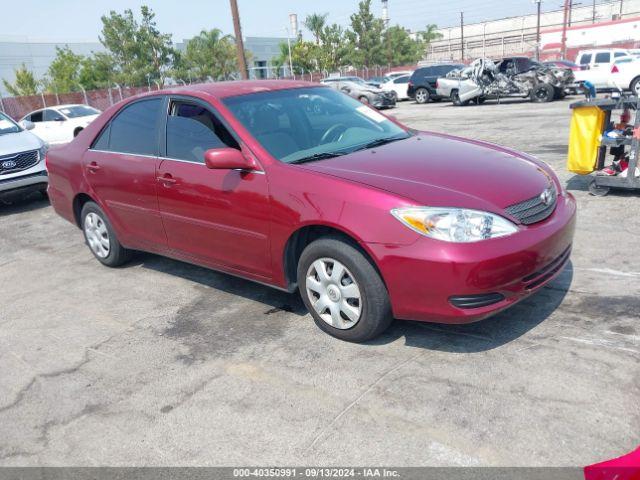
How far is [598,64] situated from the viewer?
21.5 m

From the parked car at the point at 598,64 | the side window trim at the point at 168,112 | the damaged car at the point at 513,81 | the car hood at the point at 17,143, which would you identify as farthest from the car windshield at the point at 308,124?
the parked car at the point at 598,64

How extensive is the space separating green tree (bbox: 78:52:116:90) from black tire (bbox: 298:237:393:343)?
4101cm

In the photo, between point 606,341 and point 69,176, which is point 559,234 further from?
point 69,176

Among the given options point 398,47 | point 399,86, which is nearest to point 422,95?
point 399,86

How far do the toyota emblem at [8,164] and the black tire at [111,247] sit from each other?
3.86m

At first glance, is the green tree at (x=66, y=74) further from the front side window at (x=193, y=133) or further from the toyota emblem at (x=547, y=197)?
the toyota emblem at (x=547, y=197)

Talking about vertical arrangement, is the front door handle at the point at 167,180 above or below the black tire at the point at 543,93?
above

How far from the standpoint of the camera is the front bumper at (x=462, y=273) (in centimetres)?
307

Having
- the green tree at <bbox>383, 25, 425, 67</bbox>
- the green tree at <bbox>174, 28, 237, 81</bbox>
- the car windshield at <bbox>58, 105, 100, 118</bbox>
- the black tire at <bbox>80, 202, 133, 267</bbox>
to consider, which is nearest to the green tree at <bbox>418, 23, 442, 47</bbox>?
the green tree at <bbox>383, 25, 425, 67</bbox>

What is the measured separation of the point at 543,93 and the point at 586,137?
1433cm

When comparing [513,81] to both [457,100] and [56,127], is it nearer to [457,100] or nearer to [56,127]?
[457,100]

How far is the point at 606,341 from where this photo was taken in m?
3.40

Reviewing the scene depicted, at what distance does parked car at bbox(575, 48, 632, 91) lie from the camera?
2083cm

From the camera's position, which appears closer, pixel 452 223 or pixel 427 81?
pixel 452 223
